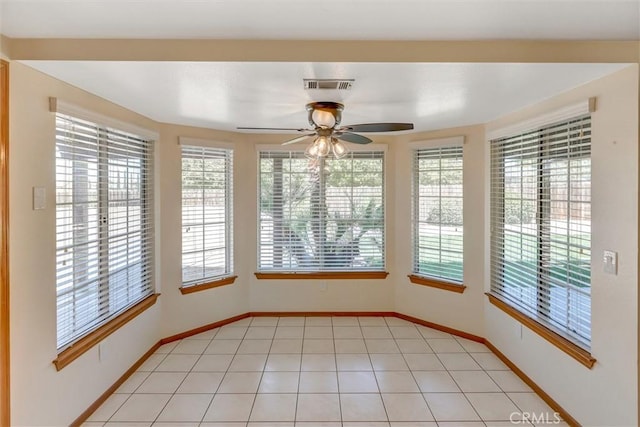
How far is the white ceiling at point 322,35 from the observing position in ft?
5.30

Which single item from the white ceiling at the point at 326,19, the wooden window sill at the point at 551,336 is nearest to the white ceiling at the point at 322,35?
the white ceiling at the point at 326,19

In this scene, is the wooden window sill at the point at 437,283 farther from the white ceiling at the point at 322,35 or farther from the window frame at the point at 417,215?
the white ceiling at the point at 322,35

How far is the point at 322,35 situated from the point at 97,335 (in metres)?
2.68

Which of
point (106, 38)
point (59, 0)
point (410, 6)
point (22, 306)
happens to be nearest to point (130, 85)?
point (106, 38)

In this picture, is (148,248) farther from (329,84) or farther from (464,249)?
(464,249)

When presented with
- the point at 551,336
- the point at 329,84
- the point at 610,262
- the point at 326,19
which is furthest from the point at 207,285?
the point at 610,262

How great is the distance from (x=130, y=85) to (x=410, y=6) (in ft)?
6.22

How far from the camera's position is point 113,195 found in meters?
2.94

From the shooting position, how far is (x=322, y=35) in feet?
6.15

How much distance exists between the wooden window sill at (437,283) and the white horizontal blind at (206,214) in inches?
90.3

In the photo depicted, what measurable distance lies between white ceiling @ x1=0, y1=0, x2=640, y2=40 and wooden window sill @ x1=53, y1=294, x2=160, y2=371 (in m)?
2.00

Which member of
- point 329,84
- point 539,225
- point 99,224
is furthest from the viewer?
point 539,225

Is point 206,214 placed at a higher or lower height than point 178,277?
higher

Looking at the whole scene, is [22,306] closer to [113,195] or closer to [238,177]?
[113,195]
